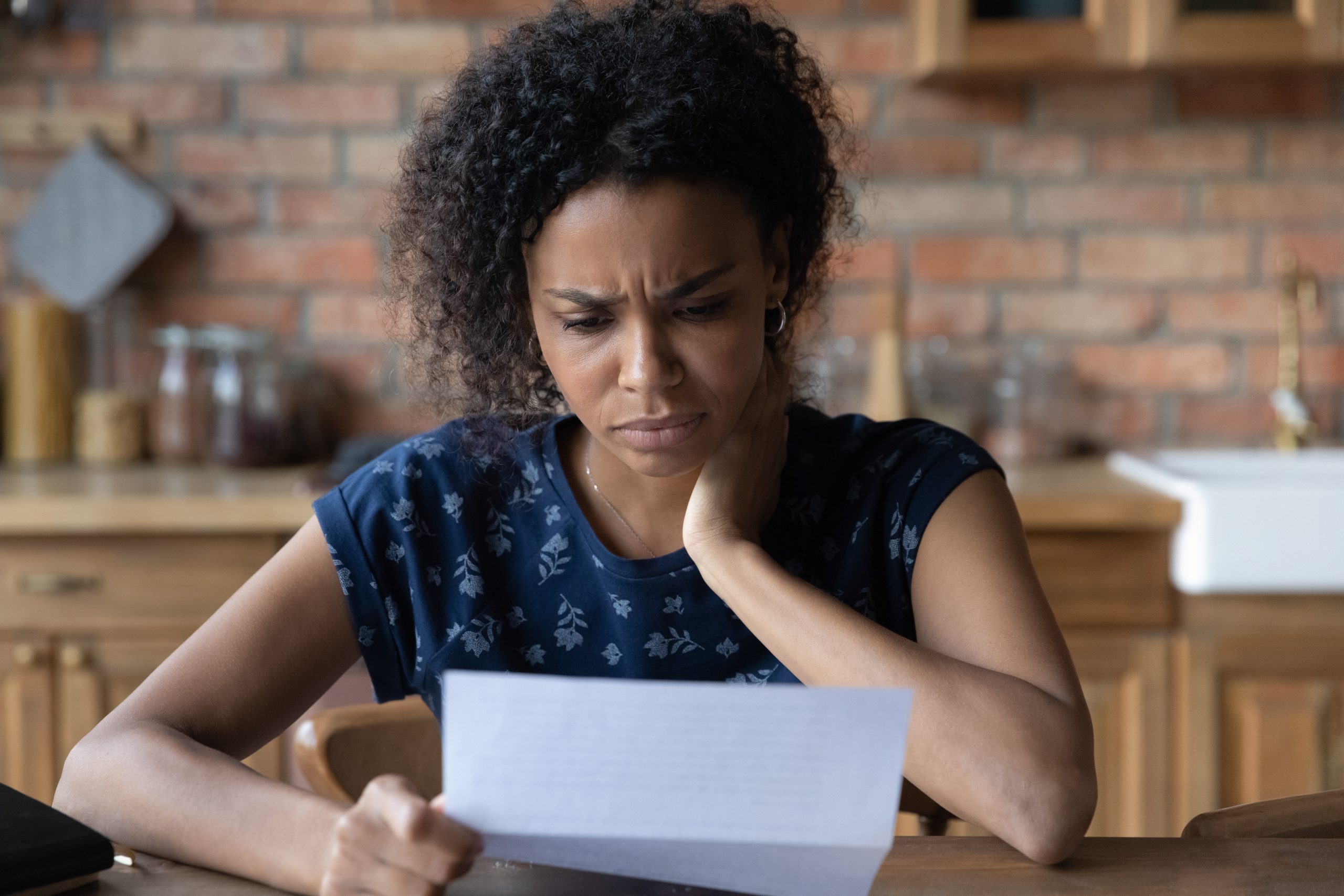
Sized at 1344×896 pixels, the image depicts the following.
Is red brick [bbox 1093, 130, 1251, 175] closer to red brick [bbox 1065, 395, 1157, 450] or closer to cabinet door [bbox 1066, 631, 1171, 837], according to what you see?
red brick [bbox 1065, 395, 1157, 450]

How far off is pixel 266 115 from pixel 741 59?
1545mm

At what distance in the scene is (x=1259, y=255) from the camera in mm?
2332

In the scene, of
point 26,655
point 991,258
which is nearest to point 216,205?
point 26,655

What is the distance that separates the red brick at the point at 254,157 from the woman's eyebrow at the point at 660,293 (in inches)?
60.8

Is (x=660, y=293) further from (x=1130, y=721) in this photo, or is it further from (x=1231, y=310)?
(x=1231, y=310)

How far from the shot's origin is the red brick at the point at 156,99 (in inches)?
91.7

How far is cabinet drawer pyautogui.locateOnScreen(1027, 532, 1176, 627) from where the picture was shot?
6.07 feet

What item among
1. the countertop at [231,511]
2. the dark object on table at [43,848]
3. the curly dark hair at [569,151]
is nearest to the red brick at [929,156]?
the countertop at [231,511]

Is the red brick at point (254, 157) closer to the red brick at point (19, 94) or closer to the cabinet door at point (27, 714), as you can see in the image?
the red brick at point (19, 94)

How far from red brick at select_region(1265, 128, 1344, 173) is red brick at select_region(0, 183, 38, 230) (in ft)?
7.53

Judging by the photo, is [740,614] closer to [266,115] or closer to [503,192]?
[503,192]

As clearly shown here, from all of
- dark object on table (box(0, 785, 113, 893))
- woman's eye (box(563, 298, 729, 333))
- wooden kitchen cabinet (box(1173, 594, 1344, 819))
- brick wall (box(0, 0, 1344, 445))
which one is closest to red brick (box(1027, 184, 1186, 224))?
brick wall (box(0, 0, 1344, 445))

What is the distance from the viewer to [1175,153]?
232 centimetres

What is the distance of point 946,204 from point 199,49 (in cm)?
141
